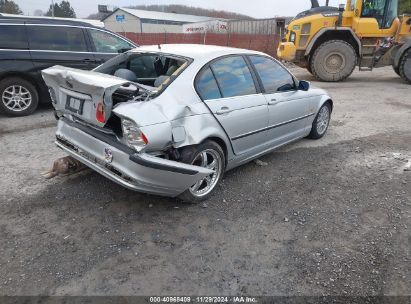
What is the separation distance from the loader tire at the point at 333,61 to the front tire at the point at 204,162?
28.9 ft

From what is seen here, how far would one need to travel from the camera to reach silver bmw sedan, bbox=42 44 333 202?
2.93 metres

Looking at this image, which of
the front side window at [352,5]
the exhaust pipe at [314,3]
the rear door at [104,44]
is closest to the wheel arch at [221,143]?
the rear door at [104,44]

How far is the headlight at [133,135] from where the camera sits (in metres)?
2.85

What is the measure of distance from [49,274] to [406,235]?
10.3 feet

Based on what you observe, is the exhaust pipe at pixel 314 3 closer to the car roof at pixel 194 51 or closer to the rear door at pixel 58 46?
the rear door at pixel 58 46

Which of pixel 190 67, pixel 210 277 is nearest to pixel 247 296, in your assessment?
pixel 210 277

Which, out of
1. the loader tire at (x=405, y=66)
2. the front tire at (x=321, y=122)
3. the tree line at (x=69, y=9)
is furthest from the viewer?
→ the tree line at (x=69, y=9)

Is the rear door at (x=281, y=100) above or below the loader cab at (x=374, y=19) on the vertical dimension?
below

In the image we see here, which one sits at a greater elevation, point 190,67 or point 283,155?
point 190,67

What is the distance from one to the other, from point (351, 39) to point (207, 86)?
9403 mm

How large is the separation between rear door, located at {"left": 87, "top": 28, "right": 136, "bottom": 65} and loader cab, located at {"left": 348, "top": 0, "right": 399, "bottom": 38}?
758cm

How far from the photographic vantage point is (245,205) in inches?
140

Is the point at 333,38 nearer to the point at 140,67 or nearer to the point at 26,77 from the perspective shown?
the point at 140,67

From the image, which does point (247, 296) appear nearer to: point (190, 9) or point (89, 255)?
point (89, 255)
